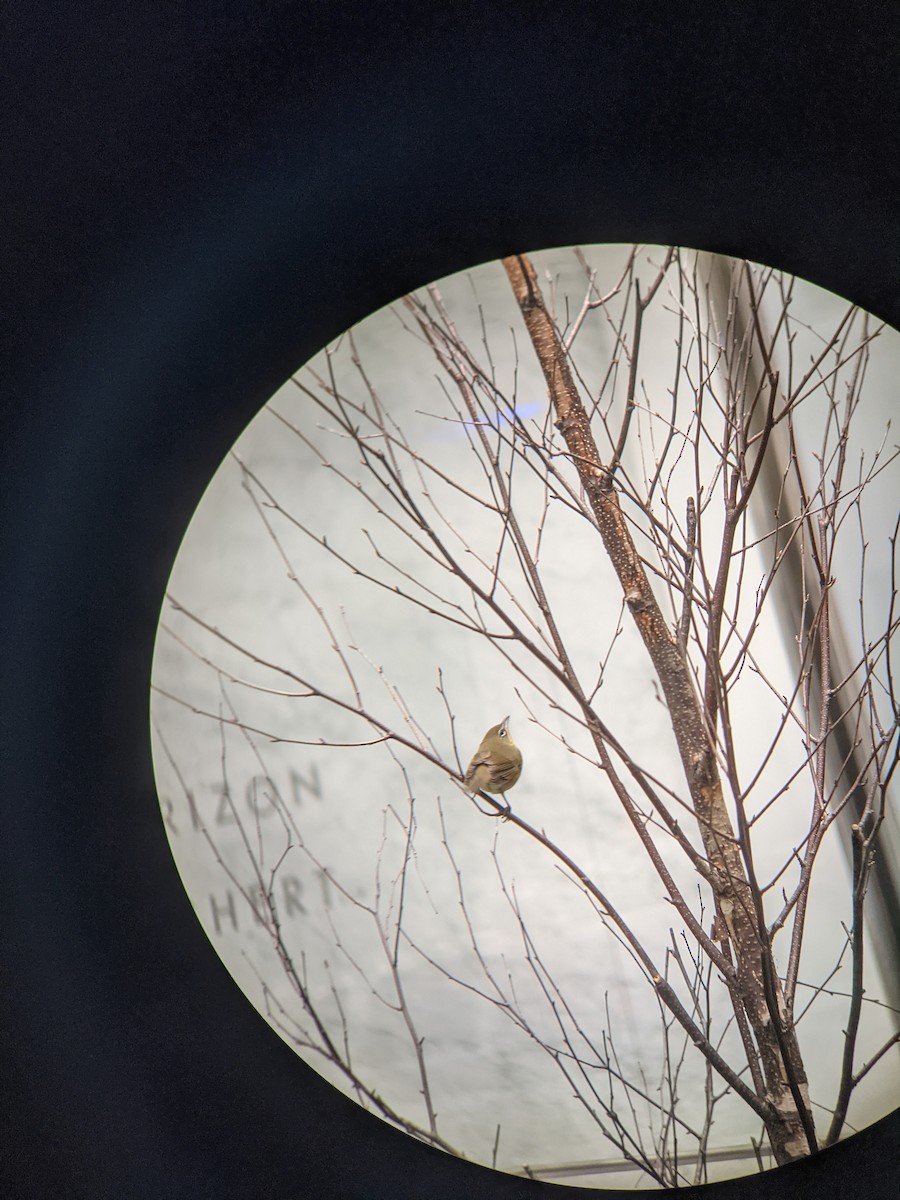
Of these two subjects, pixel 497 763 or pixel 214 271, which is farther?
pixel 214 271

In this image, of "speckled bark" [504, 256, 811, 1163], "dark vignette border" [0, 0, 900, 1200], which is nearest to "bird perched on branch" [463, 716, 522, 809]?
"speckled bark" [504, 256, 811, 1163]

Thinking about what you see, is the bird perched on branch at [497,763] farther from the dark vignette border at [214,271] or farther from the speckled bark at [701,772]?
the dark vignette border at [214,271]

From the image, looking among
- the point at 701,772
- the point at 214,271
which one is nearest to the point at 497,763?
the point at 701,772

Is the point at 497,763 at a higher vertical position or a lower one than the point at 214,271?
lower

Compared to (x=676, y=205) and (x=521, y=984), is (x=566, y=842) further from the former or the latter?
(x=676, y=205)

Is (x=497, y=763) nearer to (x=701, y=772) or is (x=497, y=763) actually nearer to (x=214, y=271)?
(x=701, y=772)

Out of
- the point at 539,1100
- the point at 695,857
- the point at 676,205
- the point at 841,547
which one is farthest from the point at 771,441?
the point at 539,1100
